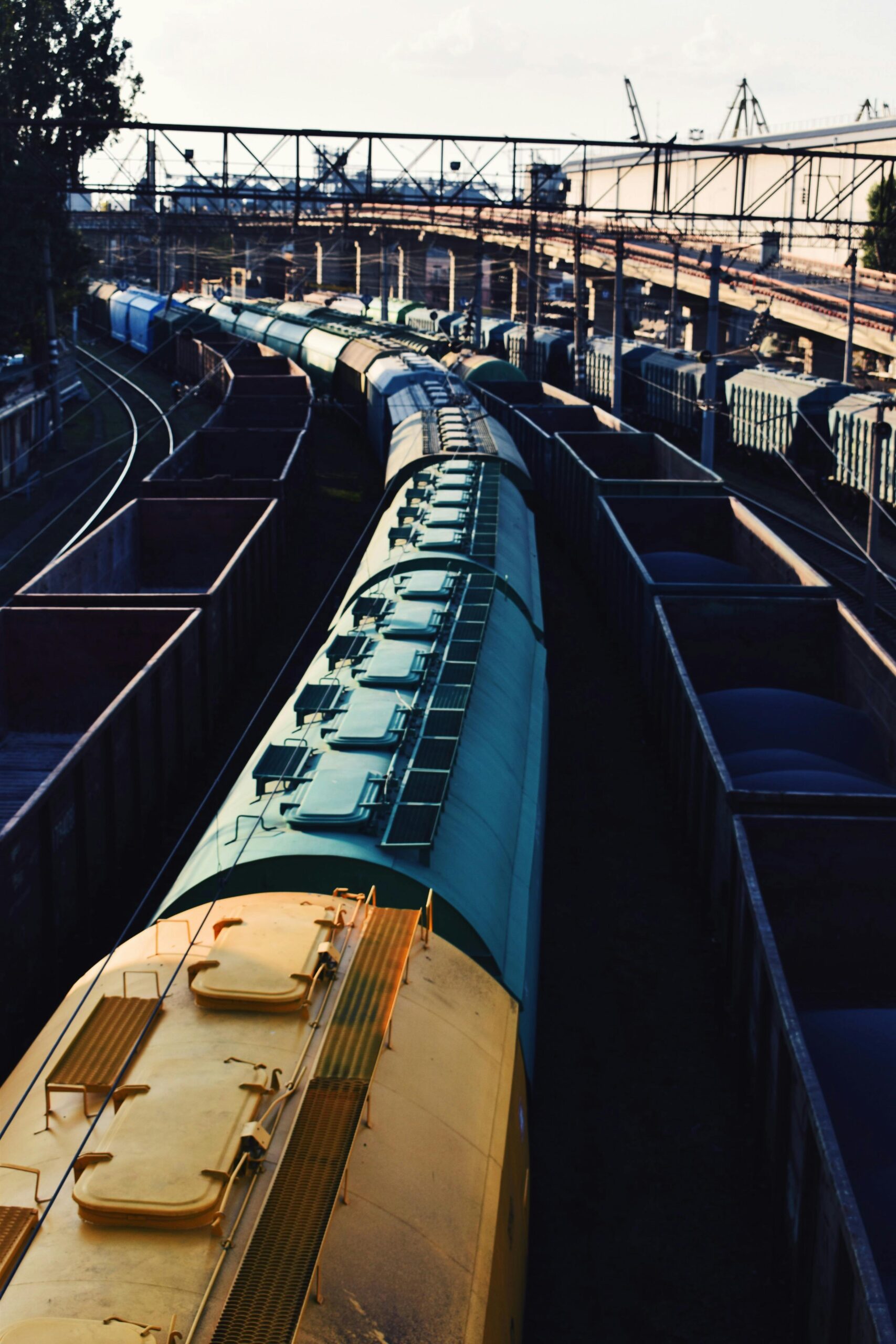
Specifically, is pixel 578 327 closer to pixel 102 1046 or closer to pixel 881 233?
pixel 881 233

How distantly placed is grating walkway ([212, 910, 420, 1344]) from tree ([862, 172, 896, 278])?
69741mm

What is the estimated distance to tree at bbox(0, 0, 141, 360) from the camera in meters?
42.0

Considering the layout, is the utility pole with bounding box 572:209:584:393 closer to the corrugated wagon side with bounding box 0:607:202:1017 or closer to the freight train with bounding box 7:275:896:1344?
the freight train with bounding box 7:275:896:1344

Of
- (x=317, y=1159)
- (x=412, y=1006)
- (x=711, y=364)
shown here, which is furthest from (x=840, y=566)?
(x=317, y=1159)

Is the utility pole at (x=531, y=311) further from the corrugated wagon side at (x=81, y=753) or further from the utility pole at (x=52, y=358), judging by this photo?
the corrugated wagon side at (x=81, y=753)

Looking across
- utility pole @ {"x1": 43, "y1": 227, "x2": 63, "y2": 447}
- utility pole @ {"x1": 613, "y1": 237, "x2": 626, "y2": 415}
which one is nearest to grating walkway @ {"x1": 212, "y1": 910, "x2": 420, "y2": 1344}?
utility pole @ {"x1": 613, "y1": 237, "x2": 626, "y2": 415}

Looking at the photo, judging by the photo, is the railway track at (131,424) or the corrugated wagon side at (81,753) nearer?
the corrugated wagon side at (81,753)

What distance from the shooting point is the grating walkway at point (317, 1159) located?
16.9 ft

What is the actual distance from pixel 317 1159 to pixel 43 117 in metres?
49.6

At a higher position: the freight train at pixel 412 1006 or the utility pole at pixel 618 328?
the utility pole at pixel 618 328

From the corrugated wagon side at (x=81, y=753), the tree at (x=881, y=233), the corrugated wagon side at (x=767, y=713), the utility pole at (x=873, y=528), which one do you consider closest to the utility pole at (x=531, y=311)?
the tree at (x=881, y=233)

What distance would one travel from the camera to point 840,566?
31672 mm

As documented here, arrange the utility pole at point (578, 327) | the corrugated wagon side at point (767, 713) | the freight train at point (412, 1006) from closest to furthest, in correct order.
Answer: the freight train at point (412, 1006) < the corrugated wagon side at point (767, 713) < the utility pole at point (578, 327)

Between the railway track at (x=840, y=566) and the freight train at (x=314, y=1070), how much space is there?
1589cm
